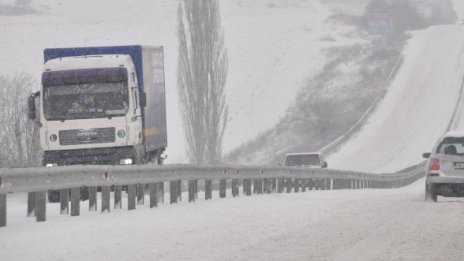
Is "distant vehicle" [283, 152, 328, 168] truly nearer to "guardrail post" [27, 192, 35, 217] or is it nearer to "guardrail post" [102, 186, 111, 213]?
"guardrail post" [102, 186, 111, 213]

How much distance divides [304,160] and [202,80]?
18.8m

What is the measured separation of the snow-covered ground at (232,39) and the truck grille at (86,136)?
51.4 metres

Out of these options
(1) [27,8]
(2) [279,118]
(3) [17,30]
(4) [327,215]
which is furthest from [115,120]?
(1) [27,8]

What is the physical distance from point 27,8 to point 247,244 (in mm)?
119655

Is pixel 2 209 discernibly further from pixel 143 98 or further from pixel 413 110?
pixel 413 110

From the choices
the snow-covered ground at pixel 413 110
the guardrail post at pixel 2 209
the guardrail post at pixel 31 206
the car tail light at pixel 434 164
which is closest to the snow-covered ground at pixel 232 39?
the snow-covered ground at pixel 413 110

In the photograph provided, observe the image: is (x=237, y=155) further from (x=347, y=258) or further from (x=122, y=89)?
(x=347, y=258)

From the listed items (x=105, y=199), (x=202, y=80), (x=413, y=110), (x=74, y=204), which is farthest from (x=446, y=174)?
(x=413, y=110)

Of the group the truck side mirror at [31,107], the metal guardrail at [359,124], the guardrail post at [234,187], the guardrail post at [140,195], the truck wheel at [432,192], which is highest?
the truck side mirror at [31,107]

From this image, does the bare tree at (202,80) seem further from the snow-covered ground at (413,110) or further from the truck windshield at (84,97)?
the truck windshield at (84,97)

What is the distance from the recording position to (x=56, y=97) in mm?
25562

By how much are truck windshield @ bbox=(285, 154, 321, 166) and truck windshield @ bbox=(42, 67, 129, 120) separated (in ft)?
56.0

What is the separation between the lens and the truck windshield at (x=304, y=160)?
4219 cm

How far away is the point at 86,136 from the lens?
25.6m
